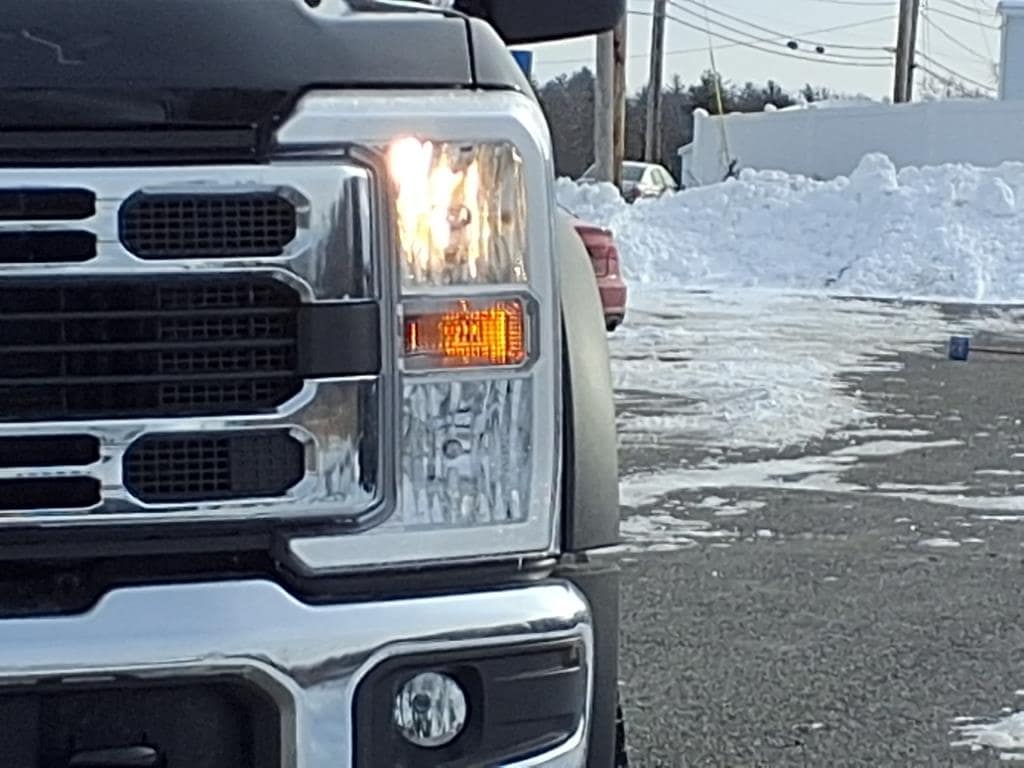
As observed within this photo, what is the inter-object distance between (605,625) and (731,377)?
992 cm

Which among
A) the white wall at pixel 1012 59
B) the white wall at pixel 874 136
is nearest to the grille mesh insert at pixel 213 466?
the white wall at pixel 874 136

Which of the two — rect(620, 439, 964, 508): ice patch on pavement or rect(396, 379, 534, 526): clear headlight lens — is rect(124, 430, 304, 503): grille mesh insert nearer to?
rect(396, 379, 534, 526): clear headlight lens

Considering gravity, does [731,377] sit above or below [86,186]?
below

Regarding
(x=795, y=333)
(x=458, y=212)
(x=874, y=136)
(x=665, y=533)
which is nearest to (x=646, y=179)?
(x=874, y=136)

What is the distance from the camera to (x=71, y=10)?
2395 mm

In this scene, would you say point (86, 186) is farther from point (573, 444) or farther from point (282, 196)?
point (573, 444)

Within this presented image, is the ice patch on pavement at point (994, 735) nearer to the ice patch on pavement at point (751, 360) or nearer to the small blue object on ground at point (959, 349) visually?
the ice patch on pavement at point (751, 360)

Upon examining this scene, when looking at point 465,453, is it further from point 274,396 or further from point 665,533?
point 665,533

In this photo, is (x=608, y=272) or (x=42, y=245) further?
(x=608, y=272)

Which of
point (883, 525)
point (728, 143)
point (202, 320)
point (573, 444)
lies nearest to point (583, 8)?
point (573, 444)

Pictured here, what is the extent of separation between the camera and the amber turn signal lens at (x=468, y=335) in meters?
2.45

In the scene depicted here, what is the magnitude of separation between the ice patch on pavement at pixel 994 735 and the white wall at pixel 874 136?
22848 millimetres

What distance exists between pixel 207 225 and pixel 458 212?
0.34 m

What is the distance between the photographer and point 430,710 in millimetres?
2479
